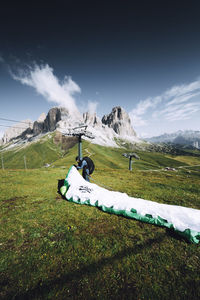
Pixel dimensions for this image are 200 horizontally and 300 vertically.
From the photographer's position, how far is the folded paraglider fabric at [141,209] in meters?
5.85

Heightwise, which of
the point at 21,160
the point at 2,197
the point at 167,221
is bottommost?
the point at 21,160

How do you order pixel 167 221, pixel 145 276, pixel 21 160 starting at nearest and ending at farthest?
pixel 145 276 → pixel 167 221 → pixel 21 160

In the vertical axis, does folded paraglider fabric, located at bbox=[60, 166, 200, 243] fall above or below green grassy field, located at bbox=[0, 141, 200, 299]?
above

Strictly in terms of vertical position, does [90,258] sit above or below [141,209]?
below

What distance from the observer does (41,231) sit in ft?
19.1

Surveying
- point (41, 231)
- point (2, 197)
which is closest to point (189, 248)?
point (41, 231)

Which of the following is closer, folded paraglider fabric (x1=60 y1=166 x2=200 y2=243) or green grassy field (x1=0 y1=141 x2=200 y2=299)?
green grassy field (x1=0 y1=141 x2=200 y2=299)

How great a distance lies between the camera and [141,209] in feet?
23.6

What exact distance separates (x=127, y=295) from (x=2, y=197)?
11105 millimetres

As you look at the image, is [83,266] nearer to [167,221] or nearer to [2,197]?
[167,221]

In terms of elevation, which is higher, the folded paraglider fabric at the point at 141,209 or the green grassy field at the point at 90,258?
the folded paraglider fabric at the point at 141,209

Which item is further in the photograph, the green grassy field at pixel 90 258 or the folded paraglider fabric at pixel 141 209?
the folded paraglider fabric at pixel 141 209

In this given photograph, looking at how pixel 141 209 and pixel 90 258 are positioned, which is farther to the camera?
pixel 141 209

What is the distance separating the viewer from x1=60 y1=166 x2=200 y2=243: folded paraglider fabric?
5848 mm
